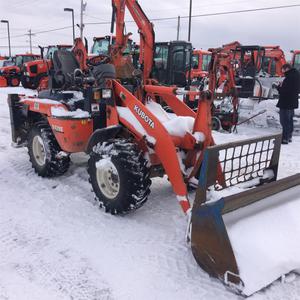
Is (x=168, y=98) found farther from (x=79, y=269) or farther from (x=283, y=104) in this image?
(x=283, y=104)

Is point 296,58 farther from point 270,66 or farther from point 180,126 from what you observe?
point 180,126

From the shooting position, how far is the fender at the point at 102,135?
13.6ft

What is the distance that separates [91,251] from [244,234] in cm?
138

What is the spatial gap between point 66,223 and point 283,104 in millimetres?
5988

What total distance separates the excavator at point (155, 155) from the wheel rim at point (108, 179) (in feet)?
0.04

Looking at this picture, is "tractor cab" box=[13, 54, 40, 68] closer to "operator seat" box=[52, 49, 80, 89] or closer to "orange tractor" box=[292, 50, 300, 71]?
"orange tractor" box=[292, 50, 300, 71]

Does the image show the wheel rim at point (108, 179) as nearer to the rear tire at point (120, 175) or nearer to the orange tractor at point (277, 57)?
the rear tire at point (120, 175)

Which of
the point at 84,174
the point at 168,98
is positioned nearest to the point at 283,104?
the point at 168,98

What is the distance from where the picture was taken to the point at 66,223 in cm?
383

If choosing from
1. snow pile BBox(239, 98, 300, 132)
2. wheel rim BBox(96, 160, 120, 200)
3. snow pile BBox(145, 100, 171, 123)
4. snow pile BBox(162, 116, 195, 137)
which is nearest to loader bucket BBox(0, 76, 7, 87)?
snow pile BBox(239, 98, 300, 132)

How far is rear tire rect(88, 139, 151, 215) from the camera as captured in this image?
146 inches

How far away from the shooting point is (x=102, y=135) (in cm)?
418

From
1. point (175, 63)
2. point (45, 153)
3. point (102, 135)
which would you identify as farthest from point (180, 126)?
point (175, 63)

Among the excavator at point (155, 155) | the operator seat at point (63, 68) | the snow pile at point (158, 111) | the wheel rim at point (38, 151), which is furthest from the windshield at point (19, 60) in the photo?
the snow pile at point (158, 111)
